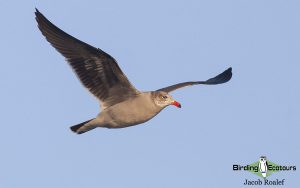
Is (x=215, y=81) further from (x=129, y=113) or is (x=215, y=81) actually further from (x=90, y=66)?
(x=90, y=66)

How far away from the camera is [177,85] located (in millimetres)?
19828

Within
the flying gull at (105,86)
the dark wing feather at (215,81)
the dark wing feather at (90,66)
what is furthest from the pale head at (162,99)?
the dark wing feather at (215,81)

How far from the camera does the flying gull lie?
56.3 feet

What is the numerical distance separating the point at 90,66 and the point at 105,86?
569 mm

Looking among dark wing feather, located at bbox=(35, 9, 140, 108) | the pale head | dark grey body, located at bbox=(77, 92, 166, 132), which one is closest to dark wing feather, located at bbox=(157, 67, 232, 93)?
the pale head

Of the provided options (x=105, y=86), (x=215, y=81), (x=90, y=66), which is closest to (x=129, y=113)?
(x=105, y=86)

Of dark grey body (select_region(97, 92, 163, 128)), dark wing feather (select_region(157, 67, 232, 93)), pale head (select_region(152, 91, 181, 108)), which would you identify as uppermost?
dark wing feather (select_region(157, 67, 232, 93))

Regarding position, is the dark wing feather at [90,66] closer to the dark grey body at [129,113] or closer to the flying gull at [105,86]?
the flying gull at [105,86]

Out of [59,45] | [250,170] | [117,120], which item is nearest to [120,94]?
[117,120]

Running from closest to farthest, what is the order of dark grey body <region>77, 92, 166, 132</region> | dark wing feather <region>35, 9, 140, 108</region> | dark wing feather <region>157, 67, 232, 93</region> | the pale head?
dark wing feather <region>35, 9, 140, 108</region> < dark grey body <region>77, 92, 166, 132</region> < the pale head < dark wing feather <region>157, 67, 232, 93</region>

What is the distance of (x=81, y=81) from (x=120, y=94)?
35.0 inches

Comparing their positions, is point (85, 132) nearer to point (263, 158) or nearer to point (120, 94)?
point (120, 94)

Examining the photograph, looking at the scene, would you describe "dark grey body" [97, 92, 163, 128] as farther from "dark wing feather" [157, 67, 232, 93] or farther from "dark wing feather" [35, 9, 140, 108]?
"dark wing feather" [157, 67, 232, 93]

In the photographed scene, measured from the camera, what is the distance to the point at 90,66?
17.3m
